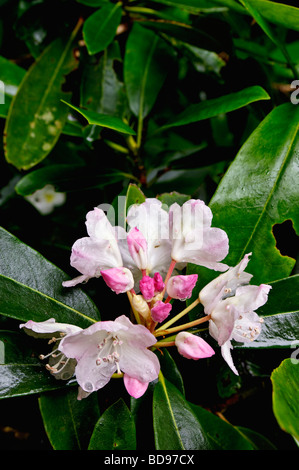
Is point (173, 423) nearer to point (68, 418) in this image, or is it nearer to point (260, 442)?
point (68, 418)

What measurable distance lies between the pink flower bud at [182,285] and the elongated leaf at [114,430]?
25 cm

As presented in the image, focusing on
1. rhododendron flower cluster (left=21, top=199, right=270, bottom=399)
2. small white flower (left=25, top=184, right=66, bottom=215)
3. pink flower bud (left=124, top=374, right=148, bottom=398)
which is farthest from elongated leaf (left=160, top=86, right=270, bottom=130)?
small white flower (left=25, top=184, right=66, bottom=215)

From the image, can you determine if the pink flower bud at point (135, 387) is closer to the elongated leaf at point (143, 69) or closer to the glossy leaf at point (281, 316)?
the glossy leaf at point (281, 316)

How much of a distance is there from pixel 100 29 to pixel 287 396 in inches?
41.0

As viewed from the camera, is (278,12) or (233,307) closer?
(233,307)

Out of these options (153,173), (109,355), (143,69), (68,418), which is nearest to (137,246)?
(109,355)

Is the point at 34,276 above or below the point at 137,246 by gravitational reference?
below

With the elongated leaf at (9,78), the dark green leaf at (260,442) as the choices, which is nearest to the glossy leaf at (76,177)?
the elongated leaf at (9,78)

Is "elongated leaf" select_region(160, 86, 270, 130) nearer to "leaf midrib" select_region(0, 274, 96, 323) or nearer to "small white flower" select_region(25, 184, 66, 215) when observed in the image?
"leaf midrib" select_region(0, 274, 96, 323)

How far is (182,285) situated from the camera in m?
0.83

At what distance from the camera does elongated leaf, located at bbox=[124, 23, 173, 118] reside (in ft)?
4.54

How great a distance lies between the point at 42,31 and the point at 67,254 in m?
0.78
